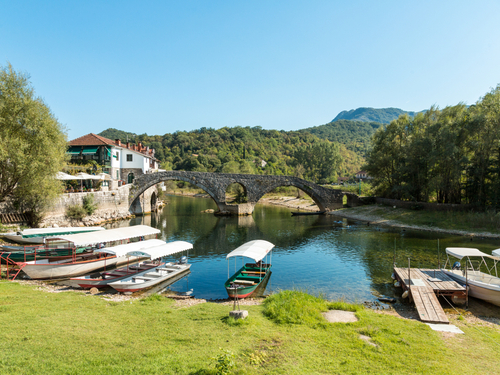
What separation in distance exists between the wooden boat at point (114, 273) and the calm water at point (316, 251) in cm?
278

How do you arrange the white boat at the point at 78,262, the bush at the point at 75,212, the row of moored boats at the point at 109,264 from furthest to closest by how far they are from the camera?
the bush at the point at 75,212
the white boat at the point at 78,262
the row of moored boats at the point at 109,264

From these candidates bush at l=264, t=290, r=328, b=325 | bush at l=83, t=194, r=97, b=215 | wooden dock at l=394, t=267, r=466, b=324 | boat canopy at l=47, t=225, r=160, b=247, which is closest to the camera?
bush at l=264, t=290, r=328, b=325

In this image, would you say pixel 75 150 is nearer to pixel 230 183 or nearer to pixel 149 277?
pixel 230 183

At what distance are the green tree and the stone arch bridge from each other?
21.5 meters

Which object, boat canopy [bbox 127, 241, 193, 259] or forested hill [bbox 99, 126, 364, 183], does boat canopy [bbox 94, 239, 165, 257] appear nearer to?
boat canopy [bbox 127, 241, 193, 259]

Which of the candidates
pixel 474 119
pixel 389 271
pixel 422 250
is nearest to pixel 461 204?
pixel 474 119

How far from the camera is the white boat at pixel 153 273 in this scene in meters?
16.5

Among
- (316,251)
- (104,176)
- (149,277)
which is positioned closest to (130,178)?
(104,176)

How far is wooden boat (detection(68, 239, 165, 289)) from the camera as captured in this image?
55.6 feet

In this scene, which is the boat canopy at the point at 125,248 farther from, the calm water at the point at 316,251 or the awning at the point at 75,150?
the awning at the point at 75,150

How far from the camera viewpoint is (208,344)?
8.24m

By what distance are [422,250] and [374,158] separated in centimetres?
2598

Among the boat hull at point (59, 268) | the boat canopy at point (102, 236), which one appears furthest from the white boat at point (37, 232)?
the boat hull at point (59, 268)

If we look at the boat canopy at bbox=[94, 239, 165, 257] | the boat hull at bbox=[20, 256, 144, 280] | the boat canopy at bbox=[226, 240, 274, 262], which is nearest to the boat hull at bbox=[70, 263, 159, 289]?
the boat canopy at bbox=[94, 239, 165, 257]
